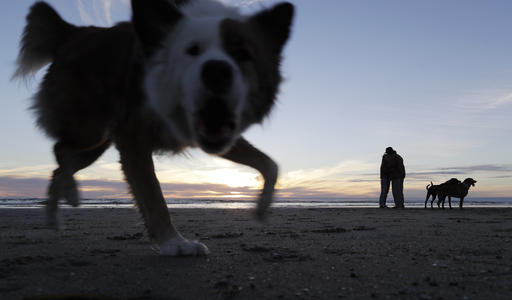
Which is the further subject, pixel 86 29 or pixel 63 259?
pixel 86 29

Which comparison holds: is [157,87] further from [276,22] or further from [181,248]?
[181,248]

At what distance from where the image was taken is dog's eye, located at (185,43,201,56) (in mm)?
2375

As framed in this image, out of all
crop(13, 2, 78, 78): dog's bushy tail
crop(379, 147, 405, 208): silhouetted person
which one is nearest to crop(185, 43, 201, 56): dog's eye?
crop(13, 2, 78, 78): dog's bushy tail

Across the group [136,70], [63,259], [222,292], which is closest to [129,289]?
[222,292]

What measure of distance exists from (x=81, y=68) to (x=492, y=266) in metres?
3.13

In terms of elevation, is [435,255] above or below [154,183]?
below

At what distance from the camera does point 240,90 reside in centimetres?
228

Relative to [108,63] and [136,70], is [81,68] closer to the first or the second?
[108,63]

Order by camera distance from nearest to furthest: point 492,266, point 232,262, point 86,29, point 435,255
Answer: point 492,266, point 232,262, point 435,255, point 86,29

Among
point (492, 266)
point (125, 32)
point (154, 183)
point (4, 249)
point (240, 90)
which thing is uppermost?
point (125, 32)

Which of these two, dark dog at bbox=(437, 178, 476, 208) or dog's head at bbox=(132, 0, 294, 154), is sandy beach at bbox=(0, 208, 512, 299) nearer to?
dog's head at bbox=(132, 0, 294, 154)

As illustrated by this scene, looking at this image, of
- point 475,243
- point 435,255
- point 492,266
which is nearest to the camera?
point 492,266

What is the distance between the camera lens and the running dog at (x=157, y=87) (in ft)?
7.75

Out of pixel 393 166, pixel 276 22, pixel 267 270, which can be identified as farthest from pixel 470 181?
pixel 267 270
